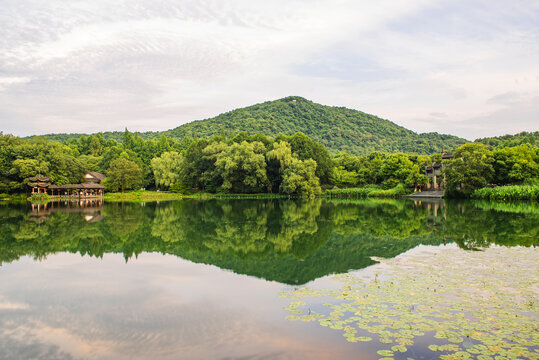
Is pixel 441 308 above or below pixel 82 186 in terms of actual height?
below

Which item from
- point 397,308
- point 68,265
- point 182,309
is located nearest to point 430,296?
point 397,308

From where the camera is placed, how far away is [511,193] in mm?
37875

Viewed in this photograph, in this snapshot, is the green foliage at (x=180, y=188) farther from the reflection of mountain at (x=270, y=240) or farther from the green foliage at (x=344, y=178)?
the reflection of mountain at (x=270, y=240)

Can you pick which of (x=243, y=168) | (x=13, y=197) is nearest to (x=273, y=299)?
(x=243, y=168)

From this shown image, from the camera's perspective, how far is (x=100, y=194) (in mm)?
62375

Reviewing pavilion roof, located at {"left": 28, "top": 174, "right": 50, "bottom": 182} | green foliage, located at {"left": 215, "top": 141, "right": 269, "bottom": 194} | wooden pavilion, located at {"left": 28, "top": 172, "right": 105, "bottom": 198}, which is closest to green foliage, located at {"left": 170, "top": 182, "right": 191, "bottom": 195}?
green foliage, located at {"left": 215, "top": 141, "right": 269, "bottom": 194}

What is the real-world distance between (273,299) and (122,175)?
60884 mm

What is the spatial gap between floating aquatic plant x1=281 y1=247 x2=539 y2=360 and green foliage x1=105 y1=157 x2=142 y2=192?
59.5m

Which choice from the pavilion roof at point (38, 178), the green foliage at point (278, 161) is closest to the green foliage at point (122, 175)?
the pavilion roof at point (38, 178)

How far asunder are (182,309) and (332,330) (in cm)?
271

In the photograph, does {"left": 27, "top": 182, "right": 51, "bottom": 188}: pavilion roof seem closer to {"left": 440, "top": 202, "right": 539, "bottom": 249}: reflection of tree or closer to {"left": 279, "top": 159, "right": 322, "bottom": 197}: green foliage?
{"left": 279, "top": 159, "right": 322, "bottom": 197}: green foliage

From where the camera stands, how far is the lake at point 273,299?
5027 millimetres

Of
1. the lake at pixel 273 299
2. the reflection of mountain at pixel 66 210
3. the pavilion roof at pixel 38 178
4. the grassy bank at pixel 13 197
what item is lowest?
the lake at pixel 273 299

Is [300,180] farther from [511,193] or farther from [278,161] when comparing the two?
[511,193]
